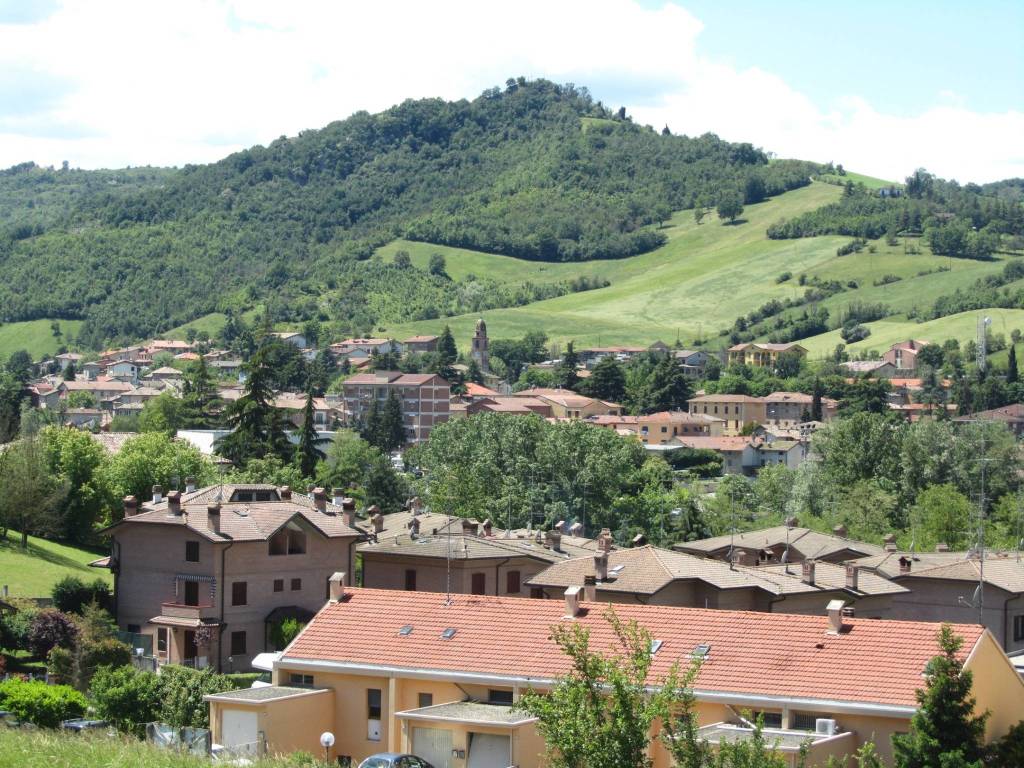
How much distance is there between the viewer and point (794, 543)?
5194cm

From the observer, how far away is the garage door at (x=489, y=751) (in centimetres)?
2427

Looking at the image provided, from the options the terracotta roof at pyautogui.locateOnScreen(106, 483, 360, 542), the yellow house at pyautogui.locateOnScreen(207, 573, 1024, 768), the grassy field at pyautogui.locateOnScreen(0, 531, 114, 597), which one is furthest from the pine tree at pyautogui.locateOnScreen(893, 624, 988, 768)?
the grassy field at pyautogui.locateOnScreen(0, 531, 114, 597)

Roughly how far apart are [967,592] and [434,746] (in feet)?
72.8

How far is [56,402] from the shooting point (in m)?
159

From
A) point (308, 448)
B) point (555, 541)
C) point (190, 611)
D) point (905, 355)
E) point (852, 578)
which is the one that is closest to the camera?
point (852, 578)

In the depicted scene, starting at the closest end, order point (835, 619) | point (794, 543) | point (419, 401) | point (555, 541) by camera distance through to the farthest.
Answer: point (835, 619)
point (555, 541)
point (794, 543)
point (419, 401)

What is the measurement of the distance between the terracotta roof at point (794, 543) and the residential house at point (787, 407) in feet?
292

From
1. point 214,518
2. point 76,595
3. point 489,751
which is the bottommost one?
point 76,595

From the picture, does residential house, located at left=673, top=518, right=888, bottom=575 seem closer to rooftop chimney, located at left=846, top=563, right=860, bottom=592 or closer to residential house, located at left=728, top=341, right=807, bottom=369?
rooftop chimney, located at left=846, top=563, right=860, bottom=592

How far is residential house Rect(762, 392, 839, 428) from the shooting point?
144 m

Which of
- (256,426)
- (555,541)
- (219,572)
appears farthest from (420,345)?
(219,572)

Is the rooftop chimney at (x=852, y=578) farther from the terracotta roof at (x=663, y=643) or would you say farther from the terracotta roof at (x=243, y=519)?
the terracotta roof at (x=663, y=643)

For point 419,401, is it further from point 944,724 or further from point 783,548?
point 944,724

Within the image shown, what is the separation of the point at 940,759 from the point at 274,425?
6501 cm
